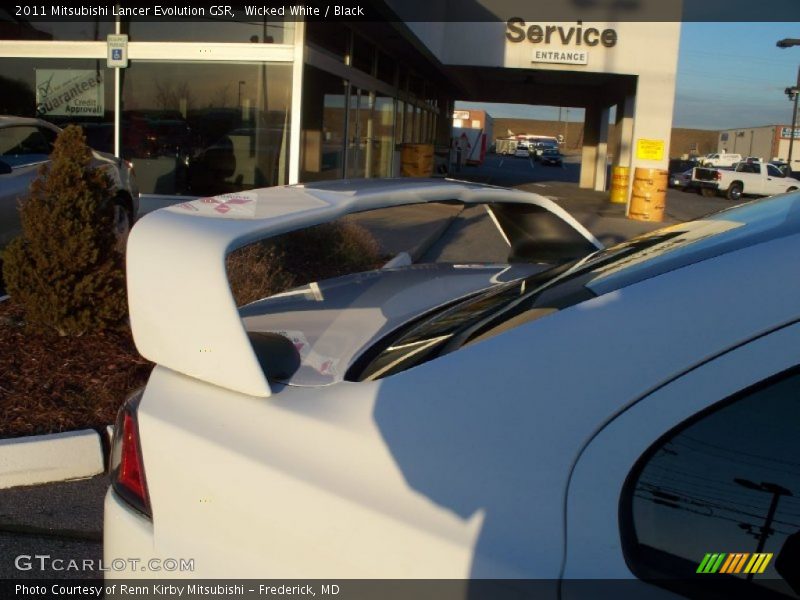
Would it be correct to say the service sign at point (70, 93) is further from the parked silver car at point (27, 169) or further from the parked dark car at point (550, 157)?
the parked dark car at point (550, 157)

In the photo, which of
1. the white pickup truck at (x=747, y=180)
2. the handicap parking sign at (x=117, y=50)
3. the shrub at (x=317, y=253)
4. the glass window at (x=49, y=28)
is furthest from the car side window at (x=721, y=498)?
the white pickup truck at (x=747, y=180)

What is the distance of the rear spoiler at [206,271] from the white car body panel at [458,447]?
0.14 m

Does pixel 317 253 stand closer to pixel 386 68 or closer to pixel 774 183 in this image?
pixel 386 68

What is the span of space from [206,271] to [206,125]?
12571 mm

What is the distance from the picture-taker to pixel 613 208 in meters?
24.0

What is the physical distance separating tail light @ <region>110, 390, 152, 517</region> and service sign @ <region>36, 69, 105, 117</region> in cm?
1348

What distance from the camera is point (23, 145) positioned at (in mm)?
9602

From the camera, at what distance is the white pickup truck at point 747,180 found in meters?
36.8

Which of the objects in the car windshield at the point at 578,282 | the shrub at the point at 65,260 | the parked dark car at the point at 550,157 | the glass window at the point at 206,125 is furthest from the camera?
the parked dark car at the point at 550,157

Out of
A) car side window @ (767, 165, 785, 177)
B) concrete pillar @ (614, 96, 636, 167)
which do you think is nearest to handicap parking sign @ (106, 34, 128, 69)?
concrete pillar @ (614, 96, 636, 167)

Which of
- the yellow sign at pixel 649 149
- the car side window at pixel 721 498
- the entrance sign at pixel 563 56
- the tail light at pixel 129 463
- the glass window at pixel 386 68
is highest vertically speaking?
the entrance sign at pixel 563 56

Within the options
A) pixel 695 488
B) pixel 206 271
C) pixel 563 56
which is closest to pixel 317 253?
pixel 206 271

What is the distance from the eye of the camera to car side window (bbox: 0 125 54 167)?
9320mm

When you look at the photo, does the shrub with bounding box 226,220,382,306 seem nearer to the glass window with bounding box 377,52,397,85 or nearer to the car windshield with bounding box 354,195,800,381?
the car windshield with bounding box 354,195,800,381
